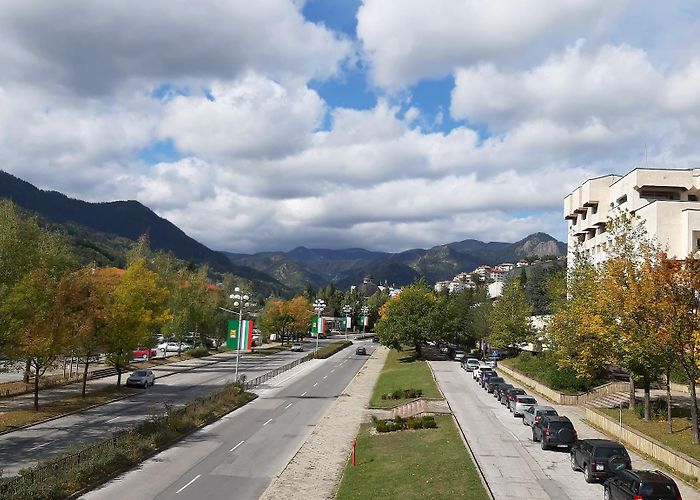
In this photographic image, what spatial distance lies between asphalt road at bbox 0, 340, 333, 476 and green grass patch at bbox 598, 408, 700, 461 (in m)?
27.5

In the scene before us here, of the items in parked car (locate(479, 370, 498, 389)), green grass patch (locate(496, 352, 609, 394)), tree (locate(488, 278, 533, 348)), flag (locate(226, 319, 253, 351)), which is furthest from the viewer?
tree (locate(488, 278, 533, 348))

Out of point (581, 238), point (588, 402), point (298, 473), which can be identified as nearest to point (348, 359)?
point (581, 238)

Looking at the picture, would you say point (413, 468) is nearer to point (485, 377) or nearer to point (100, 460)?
point (100, 460)

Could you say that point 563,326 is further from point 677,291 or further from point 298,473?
point 298,473

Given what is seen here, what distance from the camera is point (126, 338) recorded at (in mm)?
45438

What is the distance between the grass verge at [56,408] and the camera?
111 ft

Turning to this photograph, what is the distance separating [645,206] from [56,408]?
48.9 m

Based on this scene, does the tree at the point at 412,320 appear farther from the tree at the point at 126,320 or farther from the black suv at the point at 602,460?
the black suv at the point at 602,460

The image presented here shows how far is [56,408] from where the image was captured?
38.7m

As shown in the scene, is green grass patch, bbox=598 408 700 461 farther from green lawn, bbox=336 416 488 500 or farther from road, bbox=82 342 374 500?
road, bbox=82 342 374 500

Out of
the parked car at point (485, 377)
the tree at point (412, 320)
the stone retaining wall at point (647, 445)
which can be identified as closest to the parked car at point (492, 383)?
the parked car at point (485, 377)

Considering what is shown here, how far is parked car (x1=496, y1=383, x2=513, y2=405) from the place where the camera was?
42.3 metres

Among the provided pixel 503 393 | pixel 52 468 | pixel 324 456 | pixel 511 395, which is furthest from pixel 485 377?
pixel 52 468

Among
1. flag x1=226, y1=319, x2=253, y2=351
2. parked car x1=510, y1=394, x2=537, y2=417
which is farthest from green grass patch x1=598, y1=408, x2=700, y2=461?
flag x1=226, y1=319, x2=253, y2=351
